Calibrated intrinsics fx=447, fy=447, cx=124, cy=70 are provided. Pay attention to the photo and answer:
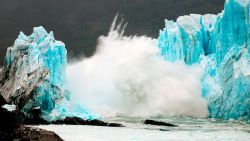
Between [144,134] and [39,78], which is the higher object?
[39,78]

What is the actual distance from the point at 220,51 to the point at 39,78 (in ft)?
50.1

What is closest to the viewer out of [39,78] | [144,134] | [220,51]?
[144,134]

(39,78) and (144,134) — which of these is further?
(39,78)

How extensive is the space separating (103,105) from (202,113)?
13.1m

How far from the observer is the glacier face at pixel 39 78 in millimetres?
31781

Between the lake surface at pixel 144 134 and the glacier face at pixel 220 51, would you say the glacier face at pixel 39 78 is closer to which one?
the lake surface at pixel 144 134

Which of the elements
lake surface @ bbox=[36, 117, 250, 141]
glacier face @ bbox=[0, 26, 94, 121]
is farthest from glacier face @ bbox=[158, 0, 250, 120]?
glacier face @ bbox=[0, 26, 94, 121]

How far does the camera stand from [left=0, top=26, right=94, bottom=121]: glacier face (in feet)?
104

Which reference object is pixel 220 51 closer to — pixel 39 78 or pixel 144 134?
pixel 39 78

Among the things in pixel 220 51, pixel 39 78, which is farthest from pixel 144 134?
pixel 220 51

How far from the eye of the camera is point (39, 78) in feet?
107

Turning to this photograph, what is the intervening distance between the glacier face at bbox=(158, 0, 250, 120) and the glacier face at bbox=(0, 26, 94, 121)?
1061 centimetres

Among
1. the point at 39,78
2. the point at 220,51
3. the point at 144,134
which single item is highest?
the point at 220,51

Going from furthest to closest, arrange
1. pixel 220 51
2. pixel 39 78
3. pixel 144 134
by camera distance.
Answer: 1. pixel 220 51
2. pixel 39 78
3. pixel 144 134
